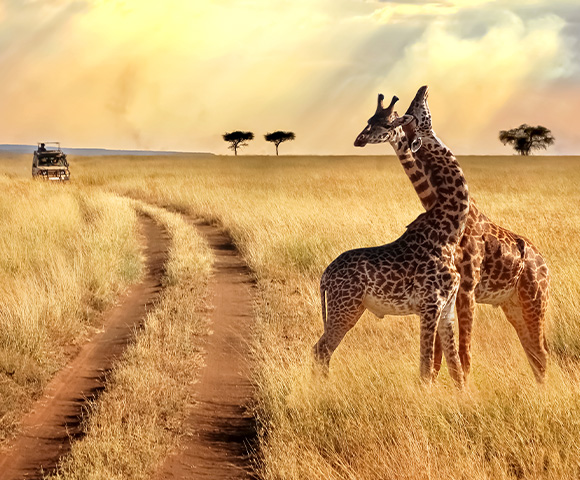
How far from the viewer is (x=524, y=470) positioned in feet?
15.1

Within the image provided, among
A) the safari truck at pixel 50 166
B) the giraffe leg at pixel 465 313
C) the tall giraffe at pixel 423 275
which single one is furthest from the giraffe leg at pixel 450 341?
the safari truck at pixel 50 166

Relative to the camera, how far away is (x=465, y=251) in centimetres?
560

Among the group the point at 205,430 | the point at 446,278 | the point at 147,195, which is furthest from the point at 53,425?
the point at 147,195

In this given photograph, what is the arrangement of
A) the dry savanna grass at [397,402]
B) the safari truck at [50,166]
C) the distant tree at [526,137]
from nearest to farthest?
1. the dry savanna grass at [397,402]
2. the safari truck at [50,166]
3. the distant tree at [526,137]

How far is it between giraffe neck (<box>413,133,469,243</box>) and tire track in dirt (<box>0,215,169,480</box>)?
366 centimetres

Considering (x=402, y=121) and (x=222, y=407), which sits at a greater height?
(x=402, y=121)

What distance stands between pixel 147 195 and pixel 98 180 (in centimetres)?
931

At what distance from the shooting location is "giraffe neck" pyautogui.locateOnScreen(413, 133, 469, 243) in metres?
5.52

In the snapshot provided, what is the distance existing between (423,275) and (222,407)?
8.04 ft

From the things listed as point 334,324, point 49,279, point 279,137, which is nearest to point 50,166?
point 49,279

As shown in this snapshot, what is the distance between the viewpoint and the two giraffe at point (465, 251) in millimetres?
5449

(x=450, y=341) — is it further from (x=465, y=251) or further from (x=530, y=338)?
(x=530, y=338)

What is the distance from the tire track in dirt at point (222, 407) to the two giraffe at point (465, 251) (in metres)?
1.06

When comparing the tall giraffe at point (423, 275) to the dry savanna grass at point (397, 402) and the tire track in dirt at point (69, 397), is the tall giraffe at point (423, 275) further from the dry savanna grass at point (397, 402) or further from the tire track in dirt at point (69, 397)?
the tire track in dirt at point (69, 397)
